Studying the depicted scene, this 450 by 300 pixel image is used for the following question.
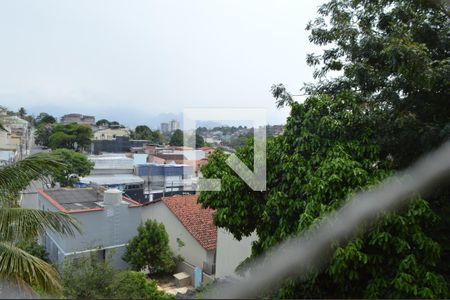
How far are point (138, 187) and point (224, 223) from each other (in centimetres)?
1415

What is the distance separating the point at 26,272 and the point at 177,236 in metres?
7.29

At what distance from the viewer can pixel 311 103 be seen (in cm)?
398

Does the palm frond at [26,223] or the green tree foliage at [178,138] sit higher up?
the green tree foliage at [178,138]

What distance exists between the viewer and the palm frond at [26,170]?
11.4 feet

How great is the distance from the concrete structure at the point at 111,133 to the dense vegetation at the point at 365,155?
29213 millimetres

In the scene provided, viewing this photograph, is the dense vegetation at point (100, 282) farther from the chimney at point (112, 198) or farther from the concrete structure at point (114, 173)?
the concrete structure at point (114, 173)

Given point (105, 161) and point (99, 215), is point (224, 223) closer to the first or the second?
point (99, 215)

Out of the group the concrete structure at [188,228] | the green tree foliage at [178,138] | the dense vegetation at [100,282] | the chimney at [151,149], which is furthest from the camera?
the chimney at [151,149]

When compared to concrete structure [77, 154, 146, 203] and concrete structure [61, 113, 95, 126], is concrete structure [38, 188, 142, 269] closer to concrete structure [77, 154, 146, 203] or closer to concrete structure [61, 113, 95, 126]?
concrete structure [77, 154, 146, 203]

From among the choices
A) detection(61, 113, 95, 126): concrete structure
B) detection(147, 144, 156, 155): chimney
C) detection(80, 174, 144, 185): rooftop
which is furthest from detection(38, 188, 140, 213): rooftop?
detection(61, 113, 95, 126): concrete structure

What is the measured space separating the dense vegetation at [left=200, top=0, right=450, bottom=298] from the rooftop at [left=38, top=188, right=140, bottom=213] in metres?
6.46

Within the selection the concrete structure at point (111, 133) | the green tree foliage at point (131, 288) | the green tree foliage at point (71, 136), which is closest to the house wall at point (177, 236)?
the green tree foliage at point (131, 288)

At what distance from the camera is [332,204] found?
3072mm

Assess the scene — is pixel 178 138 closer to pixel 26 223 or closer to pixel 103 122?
pixel 26 223
